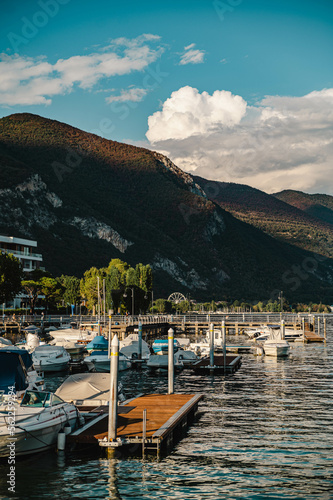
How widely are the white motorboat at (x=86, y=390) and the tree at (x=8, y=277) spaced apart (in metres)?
80.0

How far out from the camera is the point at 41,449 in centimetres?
2217

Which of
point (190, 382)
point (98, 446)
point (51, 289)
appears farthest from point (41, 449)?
point (51, 289)

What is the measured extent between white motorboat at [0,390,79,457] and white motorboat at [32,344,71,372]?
30061 millimetres

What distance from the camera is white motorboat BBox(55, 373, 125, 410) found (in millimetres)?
30197

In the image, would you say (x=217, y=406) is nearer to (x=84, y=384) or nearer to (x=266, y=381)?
(x=84, y=384)

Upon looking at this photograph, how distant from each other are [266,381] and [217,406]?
1293cm

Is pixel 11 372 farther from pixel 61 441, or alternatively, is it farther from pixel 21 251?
pixel 21 251

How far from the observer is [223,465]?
21.0m

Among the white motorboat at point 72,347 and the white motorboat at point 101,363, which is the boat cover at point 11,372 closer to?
the white motorboat at point 101,363

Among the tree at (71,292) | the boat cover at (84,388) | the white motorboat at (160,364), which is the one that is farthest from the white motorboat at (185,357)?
the tree at (71,292)

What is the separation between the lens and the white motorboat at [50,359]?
53438 millimetres

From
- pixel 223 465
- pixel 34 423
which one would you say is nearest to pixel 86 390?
pixel 34 423

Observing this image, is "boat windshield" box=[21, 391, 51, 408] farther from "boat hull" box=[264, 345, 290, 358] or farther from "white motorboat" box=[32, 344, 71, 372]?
"boat hull" box=[264, 345, 290, 358]

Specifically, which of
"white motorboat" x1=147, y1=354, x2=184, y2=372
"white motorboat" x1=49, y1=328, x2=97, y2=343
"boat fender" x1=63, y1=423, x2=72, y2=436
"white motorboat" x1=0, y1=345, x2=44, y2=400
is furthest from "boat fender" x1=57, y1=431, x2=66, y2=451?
"white motorboat" x1=49, y1=328, x2=97, y2=343
